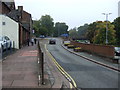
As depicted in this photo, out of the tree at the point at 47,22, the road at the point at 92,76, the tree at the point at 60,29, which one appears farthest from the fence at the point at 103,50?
the tree at the point at 60,29

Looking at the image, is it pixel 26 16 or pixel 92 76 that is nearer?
pixel 92 76

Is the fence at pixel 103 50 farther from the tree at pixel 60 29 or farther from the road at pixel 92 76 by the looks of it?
the tree at pixel 60 29

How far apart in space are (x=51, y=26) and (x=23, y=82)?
13290 centimetres

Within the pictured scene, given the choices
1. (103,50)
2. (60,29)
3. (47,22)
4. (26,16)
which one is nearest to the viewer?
(103,50)

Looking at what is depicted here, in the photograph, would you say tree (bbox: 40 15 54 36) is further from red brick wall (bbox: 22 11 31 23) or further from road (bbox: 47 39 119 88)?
road (bbox: 47 39 119 88)

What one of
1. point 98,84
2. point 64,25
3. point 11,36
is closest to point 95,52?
point 11,36

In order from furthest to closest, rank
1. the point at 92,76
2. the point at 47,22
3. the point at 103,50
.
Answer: the point at 47,22, the point at 103,50, the point at 92,76

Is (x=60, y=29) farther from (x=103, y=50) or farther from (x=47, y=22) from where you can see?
(x=103, y=50)

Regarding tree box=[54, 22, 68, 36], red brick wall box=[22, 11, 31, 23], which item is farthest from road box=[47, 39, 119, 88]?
tree box=[54, 22, 68, 36]

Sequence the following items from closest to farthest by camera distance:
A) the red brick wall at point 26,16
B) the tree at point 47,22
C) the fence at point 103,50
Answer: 1. the fence at point 103,50
2. the red brick wall at point 26,16
3. the tree at point 47,22

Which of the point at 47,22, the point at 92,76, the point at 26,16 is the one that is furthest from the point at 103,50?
the point at 47,22

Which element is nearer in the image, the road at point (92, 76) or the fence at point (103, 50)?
the road at point (92, 76)

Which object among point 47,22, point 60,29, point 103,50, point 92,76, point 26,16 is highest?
point 47,22

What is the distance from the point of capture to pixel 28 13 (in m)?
86.3
